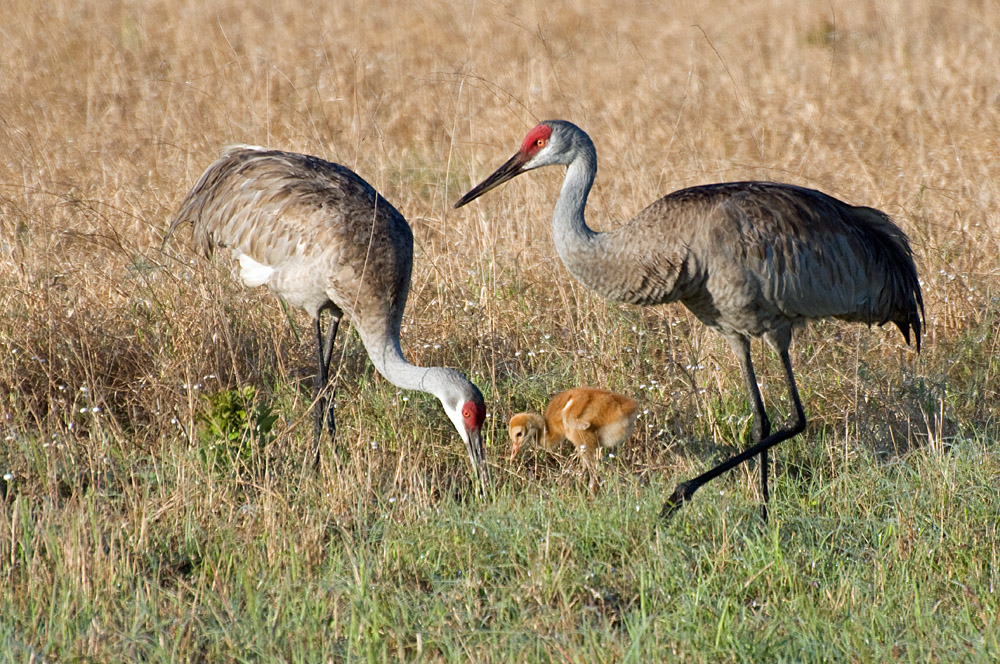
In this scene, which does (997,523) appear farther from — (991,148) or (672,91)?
(672,91)

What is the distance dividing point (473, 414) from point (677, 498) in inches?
34.3

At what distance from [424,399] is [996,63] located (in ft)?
23.3

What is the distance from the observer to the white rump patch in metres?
5.25

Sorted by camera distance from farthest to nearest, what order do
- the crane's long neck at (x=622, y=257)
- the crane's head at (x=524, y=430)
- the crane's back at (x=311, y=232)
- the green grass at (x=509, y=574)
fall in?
1. the crane's back at (x=311, y=232)
2. the crane's head at (x=524, y=430)
3. the crane's long neck at (x=622, y=257)
4. the green grass at (x=509, y=574)

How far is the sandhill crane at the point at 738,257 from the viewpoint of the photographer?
14.2 feet

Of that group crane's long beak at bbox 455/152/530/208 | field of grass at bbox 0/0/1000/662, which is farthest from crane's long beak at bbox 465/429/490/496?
crane's long beak at bbox 455/152/530/208

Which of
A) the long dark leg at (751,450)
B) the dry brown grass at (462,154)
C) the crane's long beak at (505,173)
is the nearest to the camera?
the long dark leg at (751,450)

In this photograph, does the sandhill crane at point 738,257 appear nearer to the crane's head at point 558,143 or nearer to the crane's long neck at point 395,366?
the crane's head at point 558,143

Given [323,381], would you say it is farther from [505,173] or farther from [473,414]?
[505,173]

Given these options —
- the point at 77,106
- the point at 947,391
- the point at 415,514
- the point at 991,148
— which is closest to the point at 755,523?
the point at 415,514

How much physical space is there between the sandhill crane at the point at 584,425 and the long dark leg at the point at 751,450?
0.38 metres

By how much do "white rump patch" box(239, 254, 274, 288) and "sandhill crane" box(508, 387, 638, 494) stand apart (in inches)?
56.4

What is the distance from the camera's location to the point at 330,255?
16.1ft

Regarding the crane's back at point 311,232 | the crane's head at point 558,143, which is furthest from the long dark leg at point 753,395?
the crane's back at point 311,232
